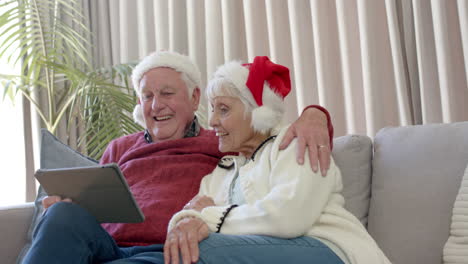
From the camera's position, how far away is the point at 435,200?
158 cm

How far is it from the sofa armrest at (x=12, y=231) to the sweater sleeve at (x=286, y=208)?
0.94m

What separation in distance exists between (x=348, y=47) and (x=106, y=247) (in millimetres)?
1628

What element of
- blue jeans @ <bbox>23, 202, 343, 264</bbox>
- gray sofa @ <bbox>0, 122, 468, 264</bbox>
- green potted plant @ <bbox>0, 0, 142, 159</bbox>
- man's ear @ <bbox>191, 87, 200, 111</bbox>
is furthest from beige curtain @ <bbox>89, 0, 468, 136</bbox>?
blue jeans @ <bbox>23, 202, 343, 264</bbox>

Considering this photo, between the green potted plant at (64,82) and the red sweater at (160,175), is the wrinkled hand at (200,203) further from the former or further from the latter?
the green potted plant at (64,82)

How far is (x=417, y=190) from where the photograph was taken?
64.1 inches

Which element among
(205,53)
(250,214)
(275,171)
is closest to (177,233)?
(250,214)

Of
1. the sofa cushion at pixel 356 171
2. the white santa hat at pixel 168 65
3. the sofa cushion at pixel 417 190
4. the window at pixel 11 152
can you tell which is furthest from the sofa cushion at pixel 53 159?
the window at pixel 11 152

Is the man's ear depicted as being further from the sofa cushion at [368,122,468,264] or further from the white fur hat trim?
the sofa cushion at [368,122,468,264]

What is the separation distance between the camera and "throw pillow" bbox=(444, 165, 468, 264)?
4.78 ft

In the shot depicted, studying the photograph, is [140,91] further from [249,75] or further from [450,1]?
[450,1]

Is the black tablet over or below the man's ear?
below

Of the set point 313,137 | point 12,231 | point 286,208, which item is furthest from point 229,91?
point 12,231

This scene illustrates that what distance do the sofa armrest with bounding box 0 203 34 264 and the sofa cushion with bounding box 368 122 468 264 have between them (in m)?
1.25

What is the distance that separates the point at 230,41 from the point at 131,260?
69.1 inches
